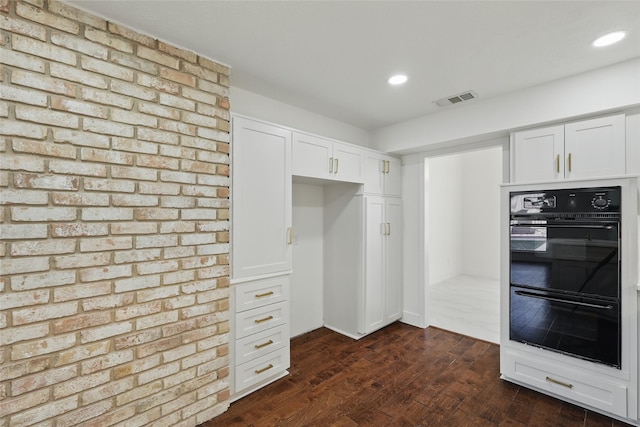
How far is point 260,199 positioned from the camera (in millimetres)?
2387

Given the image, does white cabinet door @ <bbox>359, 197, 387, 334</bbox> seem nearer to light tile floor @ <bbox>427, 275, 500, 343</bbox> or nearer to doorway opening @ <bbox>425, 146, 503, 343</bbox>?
light tile floor @ <bbox>427, 275, 500, 343</bbox>

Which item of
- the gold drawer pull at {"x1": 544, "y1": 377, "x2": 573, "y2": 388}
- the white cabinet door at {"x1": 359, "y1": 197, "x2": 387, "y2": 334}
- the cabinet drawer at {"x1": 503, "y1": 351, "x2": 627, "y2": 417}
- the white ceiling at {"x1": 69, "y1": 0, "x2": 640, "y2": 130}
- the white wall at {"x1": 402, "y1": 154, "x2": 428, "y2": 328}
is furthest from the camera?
the white wall at {"x1": 402, "y1": 154, "x2": 428, "y2": 328}

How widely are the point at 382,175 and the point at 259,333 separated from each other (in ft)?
7.37

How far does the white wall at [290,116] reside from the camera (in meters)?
2.68

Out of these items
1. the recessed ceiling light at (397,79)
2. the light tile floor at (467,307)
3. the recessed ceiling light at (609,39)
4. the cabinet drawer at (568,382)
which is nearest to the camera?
the recessed ceiling light at (609,39)

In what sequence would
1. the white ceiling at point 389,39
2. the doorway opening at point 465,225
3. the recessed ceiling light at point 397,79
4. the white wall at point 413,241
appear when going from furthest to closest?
the doorway opening at point 465,225 → the white wall at point 413,241 → the recessed ceiling light at point 397,79 → the white ceiling at point 389,39

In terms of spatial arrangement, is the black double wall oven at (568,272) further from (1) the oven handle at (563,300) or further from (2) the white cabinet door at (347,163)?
(2) the white cabinet door at (347,163)

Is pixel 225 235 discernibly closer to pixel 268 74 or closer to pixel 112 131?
pixel 112 131

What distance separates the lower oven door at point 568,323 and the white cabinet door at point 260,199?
6.51 feet

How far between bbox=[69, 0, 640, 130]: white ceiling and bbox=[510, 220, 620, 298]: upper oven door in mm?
1229

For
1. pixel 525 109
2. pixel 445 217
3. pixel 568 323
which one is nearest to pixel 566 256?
pixel 568 323

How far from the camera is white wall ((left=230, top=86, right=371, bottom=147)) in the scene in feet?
8.78

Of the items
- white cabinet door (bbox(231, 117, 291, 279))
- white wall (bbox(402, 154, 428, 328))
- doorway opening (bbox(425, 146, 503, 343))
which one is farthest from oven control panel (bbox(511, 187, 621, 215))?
doorway opening (bbox(425, 146, 503, 343))

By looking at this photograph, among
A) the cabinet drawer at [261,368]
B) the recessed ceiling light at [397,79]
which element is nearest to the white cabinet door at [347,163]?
the recessed ceiling light at [397,79]
